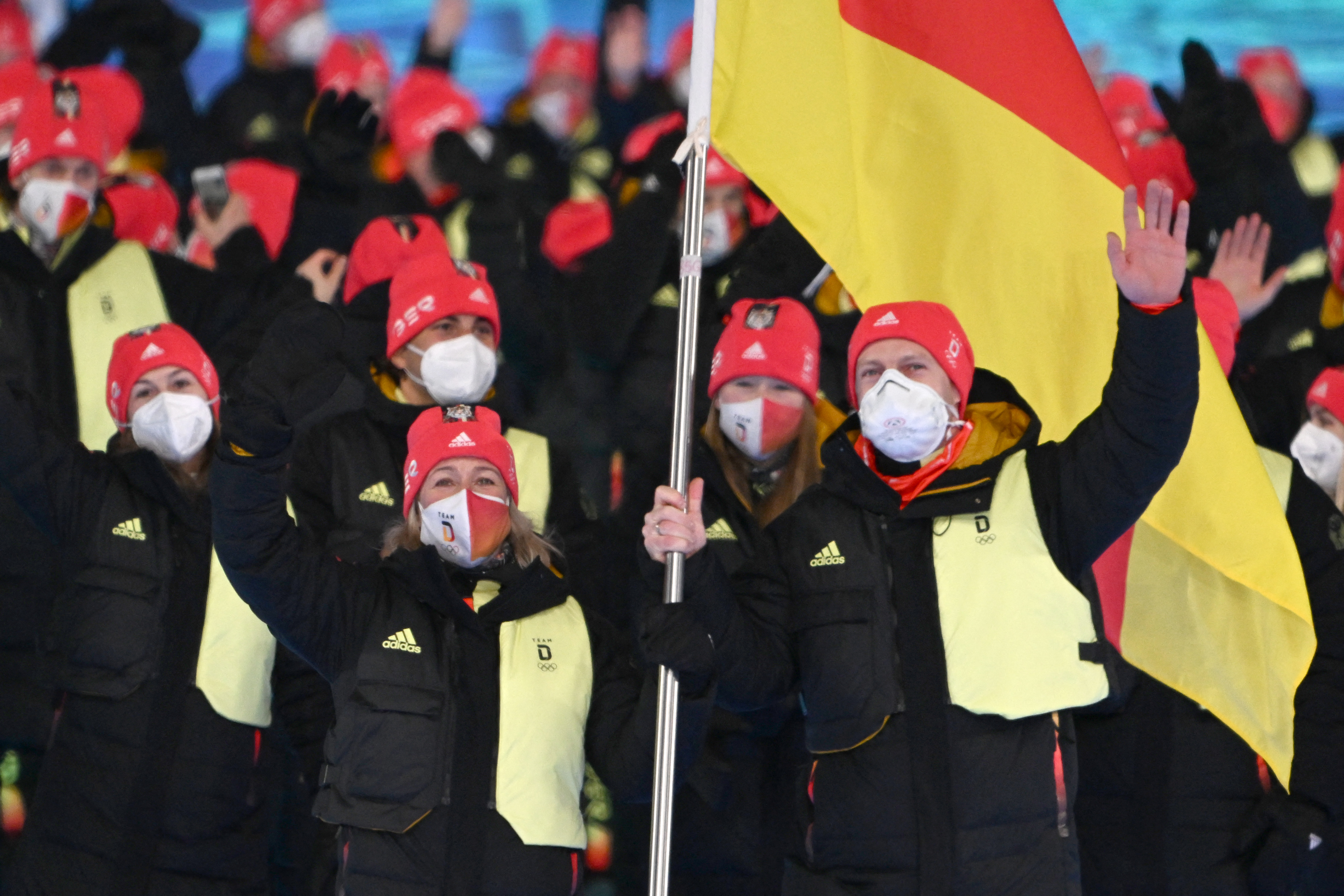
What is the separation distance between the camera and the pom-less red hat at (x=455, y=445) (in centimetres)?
479

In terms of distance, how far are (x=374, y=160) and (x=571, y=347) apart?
202 cm

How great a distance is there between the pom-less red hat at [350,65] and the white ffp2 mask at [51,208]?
2.20 meters

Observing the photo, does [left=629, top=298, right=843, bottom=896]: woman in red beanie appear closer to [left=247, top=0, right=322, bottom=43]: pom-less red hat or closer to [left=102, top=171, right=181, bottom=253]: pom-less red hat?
[left=102, top=171, right=181, bottom=253]: pom-less red hat

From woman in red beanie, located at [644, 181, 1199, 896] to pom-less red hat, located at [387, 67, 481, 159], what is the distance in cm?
410

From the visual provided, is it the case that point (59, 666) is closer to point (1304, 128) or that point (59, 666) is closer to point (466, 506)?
point (466, 506)

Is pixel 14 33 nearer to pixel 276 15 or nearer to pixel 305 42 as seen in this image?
pixel 276 15

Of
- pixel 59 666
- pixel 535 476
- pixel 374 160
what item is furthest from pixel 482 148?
pixel 59 666

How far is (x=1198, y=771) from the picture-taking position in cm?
559

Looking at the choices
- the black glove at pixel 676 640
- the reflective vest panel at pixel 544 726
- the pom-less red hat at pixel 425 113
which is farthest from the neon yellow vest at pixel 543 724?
the pom-less red hat at pixel 425 113

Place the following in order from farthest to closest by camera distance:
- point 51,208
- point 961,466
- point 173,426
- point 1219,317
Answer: point 51,208
point 1219,317
point 173,426
point 961,466

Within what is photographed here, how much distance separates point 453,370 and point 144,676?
1.32 meters

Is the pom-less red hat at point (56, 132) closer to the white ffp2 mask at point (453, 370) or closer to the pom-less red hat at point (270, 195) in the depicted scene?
the pom-less red hat at point (270, 195)

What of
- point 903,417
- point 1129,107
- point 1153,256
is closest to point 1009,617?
point 903,417

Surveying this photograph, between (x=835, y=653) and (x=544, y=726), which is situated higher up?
(x=835, y=653)
